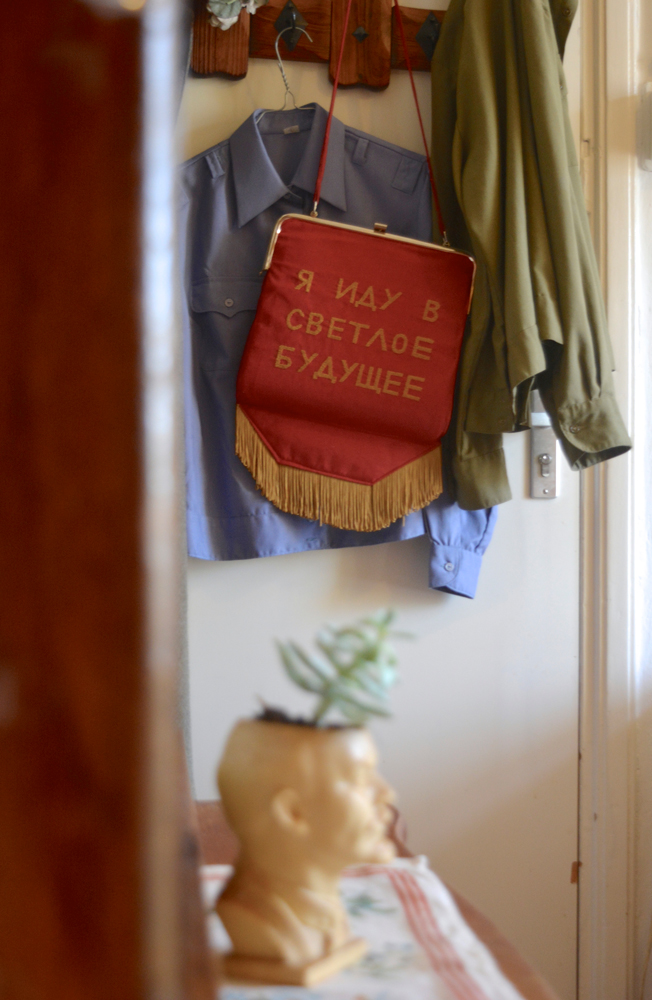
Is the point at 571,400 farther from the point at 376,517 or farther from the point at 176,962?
the point at 176,962

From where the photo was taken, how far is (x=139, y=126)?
0.59 ft

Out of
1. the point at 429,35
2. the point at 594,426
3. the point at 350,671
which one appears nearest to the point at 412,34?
the point at 429,35

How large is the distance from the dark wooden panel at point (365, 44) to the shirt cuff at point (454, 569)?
0.89 metres

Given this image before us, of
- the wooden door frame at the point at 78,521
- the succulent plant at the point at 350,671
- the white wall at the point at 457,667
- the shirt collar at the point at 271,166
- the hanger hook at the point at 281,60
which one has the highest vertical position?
the hanger hook at the point at 281,60

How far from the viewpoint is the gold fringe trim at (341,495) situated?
4.73ft

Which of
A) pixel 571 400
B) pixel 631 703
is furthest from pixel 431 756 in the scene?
pixel 571 400

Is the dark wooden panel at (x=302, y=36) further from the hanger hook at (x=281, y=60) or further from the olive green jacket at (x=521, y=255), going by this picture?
the olive green jacket at (x=521, y=255)

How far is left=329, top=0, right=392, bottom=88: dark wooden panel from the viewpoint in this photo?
1.50 m

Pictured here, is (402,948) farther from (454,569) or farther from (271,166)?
(271,166)

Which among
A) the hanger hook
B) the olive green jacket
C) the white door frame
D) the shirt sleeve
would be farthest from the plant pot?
the hanger hook

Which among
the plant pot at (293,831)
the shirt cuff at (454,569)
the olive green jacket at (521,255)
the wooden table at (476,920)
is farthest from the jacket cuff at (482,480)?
the plant pot at (293,831)

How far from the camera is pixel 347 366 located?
1415 mm

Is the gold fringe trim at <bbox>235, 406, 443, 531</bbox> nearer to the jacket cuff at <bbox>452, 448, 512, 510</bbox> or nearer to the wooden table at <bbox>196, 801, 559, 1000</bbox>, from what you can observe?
the jacket cuff at <bbox>452, 448, 512, 510</bbox>

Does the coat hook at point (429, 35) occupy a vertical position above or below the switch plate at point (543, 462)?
above
